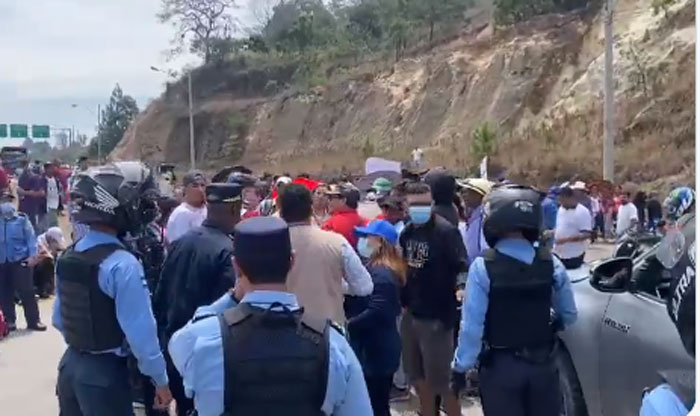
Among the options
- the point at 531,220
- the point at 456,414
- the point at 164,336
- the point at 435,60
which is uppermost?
the point at 435,60

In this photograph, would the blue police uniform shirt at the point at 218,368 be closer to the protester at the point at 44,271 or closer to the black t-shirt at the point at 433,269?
the black t-shirt at the point at 433,269

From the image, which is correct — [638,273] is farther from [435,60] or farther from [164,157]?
[164,157]

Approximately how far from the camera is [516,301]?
5031 millimetres

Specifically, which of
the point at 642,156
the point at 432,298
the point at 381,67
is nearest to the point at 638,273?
the point at 432,298

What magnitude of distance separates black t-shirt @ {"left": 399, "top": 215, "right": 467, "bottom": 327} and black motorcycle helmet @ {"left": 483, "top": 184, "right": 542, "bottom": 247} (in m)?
1.55

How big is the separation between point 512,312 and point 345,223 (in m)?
2.70

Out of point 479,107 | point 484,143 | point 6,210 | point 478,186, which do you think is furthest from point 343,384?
point 479,107

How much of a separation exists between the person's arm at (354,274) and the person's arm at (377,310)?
51 cm

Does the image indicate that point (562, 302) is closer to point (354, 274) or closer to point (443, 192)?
point (354, 274)

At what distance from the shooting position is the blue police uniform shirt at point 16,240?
445 inches

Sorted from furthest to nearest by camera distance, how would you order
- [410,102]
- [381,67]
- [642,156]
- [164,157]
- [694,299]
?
[164,157] → [381,67] → [410,102] → [642,156] → [694,299]

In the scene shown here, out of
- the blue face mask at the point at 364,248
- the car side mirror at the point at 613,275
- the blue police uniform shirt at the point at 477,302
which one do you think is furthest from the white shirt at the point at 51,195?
the blue police uniform shirt at the point at 477,302

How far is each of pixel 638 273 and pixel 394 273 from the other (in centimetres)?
159

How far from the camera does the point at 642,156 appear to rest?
3045 cm
